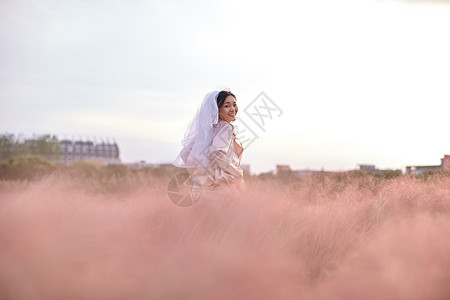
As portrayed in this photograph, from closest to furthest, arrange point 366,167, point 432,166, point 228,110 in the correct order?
point 228,110 < point 432,166 < point 366,167

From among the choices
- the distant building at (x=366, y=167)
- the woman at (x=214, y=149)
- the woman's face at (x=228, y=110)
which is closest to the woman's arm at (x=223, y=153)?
the woman at (x=214, y=149)

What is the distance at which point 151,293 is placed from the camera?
3.42m

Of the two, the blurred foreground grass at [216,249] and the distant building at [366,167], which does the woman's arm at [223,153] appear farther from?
the distant building at [366,167]

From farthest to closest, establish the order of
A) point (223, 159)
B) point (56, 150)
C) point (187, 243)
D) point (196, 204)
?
point (56, 150)
point (223, 159)
point (196, 204)
point (187, 243)

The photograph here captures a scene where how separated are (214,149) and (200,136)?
28 cm

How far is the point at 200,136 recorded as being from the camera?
5.73 m

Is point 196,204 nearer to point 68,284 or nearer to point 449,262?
Answer: point 68,284

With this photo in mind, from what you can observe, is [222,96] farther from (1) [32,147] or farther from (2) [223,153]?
(1) [32,147]

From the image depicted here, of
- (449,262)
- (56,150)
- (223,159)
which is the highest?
(56,150)

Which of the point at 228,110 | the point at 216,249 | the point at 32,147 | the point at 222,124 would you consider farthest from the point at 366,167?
the point at 32,147

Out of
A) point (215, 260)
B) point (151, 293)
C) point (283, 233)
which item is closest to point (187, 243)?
point (215, 260)

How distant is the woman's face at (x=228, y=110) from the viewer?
5945 millimetres

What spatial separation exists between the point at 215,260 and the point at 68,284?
1105 millimetres

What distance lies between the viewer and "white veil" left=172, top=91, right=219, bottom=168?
18.5 feet
